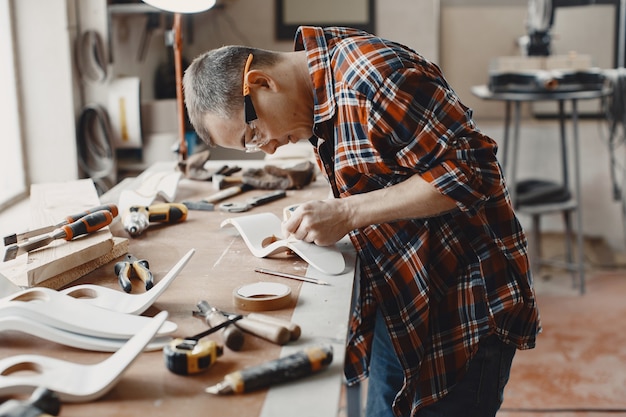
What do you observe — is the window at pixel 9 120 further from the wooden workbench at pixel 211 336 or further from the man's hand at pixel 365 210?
the man's hand at pixel 365 210

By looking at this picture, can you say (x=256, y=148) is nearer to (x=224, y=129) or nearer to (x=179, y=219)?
(x=224, y=129)

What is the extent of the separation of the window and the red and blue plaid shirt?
Answer: 75.3 inches

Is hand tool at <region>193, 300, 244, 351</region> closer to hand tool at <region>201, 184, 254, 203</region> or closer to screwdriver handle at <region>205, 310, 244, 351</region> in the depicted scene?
screwdriver handle at <region>205, 310, 244, 351</region>

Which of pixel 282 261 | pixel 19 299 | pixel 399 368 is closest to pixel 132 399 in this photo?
A: pixel 19 299

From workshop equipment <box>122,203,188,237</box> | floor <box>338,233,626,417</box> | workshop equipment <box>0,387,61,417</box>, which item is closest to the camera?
workshop equipment <box>0,387,61,417</box>

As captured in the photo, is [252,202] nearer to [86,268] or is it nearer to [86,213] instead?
[86,213]

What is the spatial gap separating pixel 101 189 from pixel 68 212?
4.93ft

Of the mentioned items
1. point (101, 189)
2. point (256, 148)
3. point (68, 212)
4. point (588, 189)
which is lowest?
point (588, 189)

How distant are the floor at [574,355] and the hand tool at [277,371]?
197cm

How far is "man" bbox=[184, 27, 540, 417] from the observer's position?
53.7 inches

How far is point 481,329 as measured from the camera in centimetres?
156

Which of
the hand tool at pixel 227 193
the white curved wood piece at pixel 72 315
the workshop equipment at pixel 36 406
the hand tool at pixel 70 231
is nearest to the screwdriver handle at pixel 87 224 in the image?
the hand tool at pixel 70 231

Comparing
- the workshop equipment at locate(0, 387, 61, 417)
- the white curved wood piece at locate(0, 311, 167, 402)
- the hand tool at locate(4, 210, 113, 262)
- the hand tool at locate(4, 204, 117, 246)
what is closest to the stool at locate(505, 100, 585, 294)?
the hand tool at locate(4, 204, 117, 246)

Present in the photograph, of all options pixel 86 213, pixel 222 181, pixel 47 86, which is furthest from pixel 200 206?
pixel 47 86
